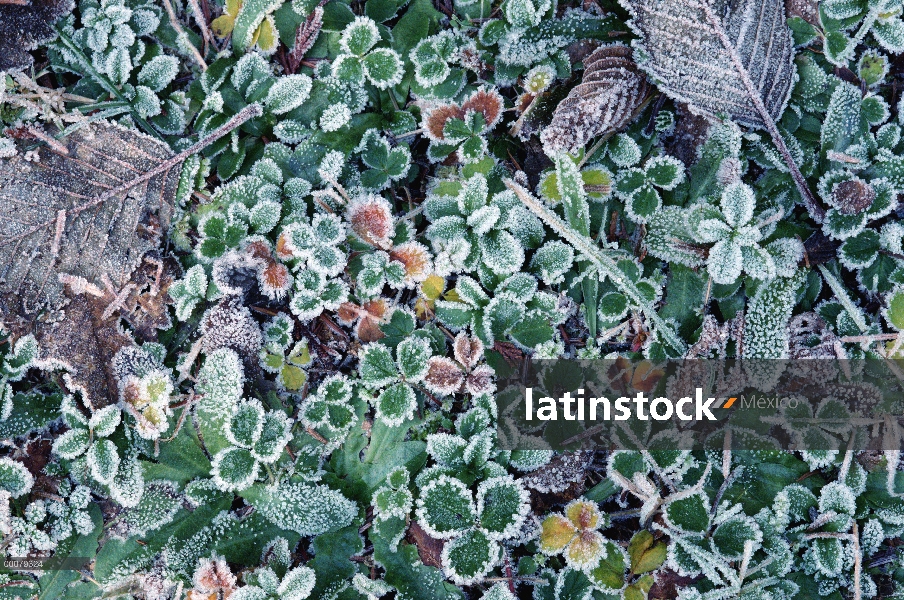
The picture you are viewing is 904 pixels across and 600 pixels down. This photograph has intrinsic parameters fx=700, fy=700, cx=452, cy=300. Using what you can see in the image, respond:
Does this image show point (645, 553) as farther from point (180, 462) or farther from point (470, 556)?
point (180, 462)

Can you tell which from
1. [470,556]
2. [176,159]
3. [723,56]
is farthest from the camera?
[176,159]

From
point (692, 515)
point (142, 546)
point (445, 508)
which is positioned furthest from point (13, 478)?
point (692, 515)

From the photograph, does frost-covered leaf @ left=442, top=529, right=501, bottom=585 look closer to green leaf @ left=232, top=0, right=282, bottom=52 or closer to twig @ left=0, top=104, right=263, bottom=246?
twig @ left=0, top=104, right=263, bottom=246

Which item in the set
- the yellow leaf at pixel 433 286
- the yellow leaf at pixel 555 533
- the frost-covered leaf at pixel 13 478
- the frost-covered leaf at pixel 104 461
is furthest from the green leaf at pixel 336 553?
the frost-covered leaf at pixel 13 478

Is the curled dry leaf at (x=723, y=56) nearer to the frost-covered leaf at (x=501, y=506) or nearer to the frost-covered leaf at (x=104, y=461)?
the frost-covered leaf at (x=501, y=506)

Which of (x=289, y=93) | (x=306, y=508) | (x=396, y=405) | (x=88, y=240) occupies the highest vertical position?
(x=289, y=93)

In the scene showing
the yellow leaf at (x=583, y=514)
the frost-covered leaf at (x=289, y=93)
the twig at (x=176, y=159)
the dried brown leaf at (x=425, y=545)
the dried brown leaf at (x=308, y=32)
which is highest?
the dried brown leaf at (x=308, y=32)
